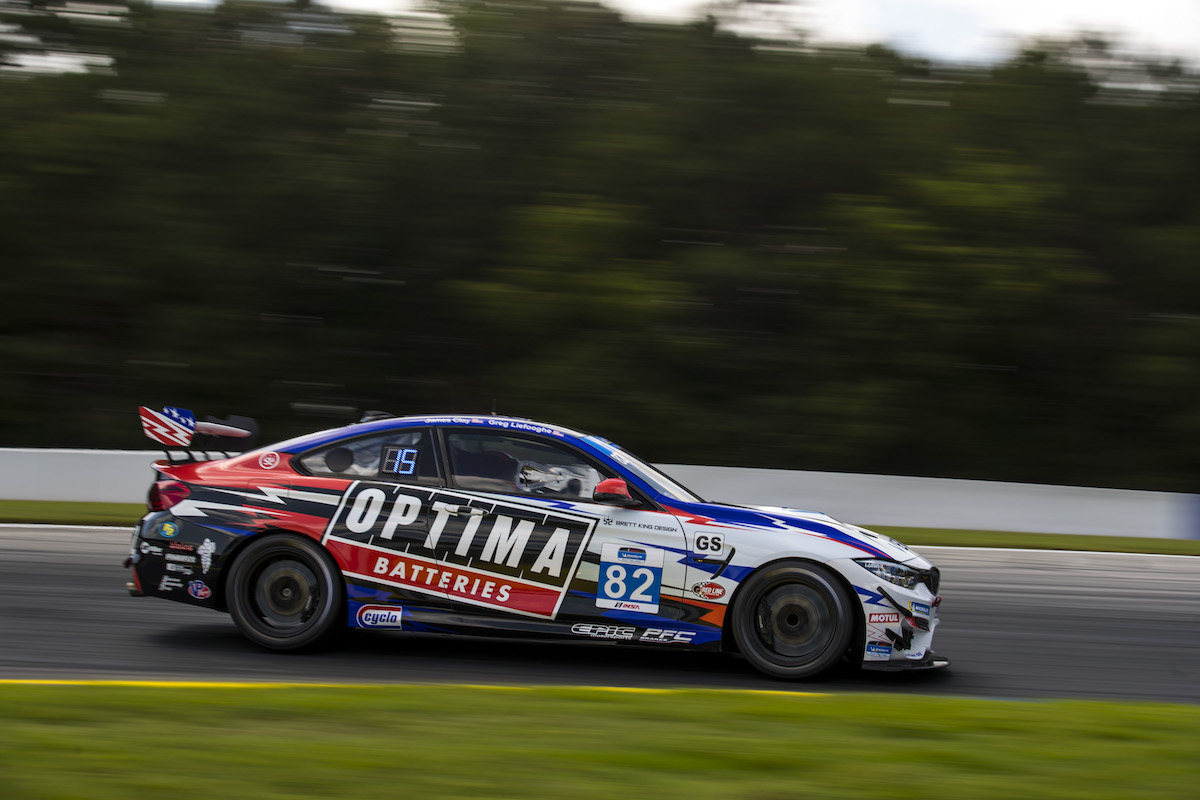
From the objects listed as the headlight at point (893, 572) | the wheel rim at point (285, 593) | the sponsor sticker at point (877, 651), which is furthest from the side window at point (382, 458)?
the sponsor sticker at point (877, 651)

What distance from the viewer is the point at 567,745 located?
447 centimetres

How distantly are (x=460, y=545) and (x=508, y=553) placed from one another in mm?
275

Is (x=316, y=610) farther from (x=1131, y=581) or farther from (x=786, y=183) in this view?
(x=786, y=183)

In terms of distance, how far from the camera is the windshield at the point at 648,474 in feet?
21.8

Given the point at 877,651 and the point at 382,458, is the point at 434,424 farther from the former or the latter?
the point at 877,651

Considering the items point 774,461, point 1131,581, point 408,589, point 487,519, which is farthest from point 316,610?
point 774,461

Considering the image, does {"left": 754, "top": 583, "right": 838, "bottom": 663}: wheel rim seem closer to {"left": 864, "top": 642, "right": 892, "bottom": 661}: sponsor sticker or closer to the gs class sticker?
{"left": 864, "top": 642, "right": 892, "bottom": 661}: sponsor sticker

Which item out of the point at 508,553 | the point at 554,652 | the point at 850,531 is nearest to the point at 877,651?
the point at 850,531

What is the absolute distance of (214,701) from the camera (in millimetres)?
5066

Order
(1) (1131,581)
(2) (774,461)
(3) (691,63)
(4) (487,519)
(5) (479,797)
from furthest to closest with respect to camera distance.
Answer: (3) (691,63) < (2) (774,461) < (1) (1131,581) < (4) (487,519) < (5) (479,797)

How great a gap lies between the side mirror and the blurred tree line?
12.8 metres

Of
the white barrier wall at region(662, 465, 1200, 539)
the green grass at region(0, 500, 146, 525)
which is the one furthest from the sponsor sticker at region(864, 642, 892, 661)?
the white barrier wall at region(662, 465, 1200, 539)

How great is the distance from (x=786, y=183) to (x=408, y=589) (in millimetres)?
15259

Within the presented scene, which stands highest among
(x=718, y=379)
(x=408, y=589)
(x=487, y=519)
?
(x=718, y=379)
